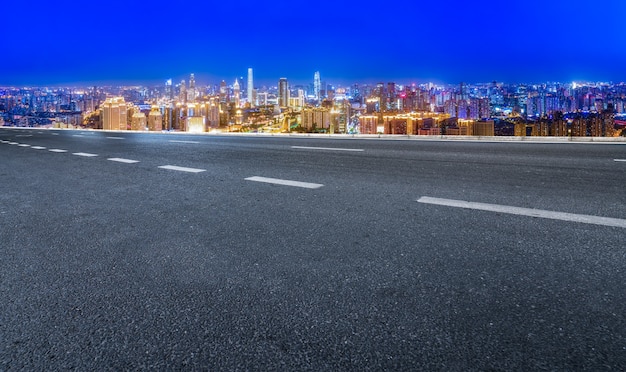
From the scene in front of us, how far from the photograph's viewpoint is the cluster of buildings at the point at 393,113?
13445mm

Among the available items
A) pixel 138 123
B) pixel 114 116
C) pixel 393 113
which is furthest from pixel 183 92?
pixel 393 113

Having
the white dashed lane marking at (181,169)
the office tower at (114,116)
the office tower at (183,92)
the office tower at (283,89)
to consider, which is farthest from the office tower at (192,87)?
the white dashed lane marking at (181,169)

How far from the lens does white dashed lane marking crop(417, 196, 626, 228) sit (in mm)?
2842

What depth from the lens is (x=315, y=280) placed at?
6.54 feet

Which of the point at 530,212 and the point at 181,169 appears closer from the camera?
the point at 530,212

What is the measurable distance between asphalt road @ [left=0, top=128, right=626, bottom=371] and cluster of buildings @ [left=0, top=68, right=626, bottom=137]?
973 cm

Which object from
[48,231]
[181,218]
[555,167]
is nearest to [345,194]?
[181,218]

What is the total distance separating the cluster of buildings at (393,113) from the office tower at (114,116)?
6 cm

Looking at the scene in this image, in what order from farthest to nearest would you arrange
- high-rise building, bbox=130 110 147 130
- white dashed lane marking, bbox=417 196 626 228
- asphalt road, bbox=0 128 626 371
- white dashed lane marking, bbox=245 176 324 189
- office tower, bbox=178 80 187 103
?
office tower, bbox=178 80 187 103 → high-rise building, bbox=130 110 147 130 → white dashed lane marking, bbox=245 176 324 189 → white dashed lane marking, bbox=417 196 626 228 → asphalt road, bbox=0 128 626 371

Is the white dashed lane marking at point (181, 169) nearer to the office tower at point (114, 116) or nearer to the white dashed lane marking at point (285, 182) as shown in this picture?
the white dashed lane marking at point (285, 182)

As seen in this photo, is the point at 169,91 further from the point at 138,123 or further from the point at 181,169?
the point at 181,169

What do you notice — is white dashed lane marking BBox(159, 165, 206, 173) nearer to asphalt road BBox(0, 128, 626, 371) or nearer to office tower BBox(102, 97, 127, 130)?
asphalt road BBox(0, 128, 626, 371)

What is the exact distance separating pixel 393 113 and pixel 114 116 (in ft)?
60.4

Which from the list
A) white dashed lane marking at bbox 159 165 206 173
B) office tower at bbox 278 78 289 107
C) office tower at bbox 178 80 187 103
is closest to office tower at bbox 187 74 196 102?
office tower at bbox 178 80 187 103
